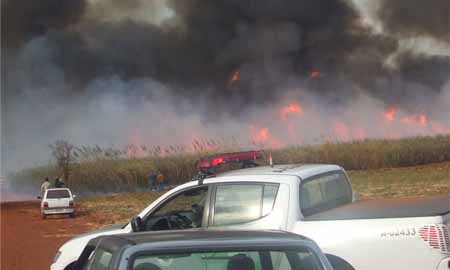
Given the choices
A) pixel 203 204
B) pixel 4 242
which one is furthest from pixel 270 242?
pixel 4 242

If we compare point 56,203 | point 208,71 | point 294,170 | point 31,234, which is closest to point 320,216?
point 294,170

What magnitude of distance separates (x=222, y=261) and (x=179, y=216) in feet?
12.3

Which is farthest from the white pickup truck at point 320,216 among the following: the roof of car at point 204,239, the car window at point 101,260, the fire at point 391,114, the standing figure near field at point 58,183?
Result: the fire at point 391,114

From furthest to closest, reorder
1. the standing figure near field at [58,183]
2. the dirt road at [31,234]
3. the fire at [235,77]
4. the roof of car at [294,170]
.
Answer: the fire at [235,77]
the standing figure near field at [58,183]
the dirt road at [31,234]
the roof of car at [294,170]

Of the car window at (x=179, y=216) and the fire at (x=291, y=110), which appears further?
the fire at (x=291, y=110)

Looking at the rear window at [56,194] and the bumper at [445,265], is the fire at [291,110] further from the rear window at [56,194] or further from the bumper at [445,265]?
the bumper at [445,265]

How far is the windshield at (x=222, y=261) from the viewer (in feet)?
14.0

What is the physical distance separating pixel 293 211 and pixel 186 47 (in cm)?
3060

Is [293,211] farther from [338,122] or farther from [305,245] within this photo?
[338,122]

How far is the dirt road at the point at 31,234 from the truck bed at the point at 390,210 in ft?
23.8

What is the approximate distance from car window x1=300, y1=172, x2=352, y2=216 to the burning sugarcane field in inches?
555

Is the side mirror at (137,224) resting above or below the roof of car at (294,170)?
below

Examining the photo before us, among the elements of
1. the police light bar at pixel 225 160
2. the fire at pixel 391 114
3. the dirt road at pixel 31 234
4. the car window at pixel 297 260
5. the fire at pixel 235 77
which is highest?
the fire at pixel 235 77

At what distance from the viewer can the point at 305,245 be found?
4.48 meters
